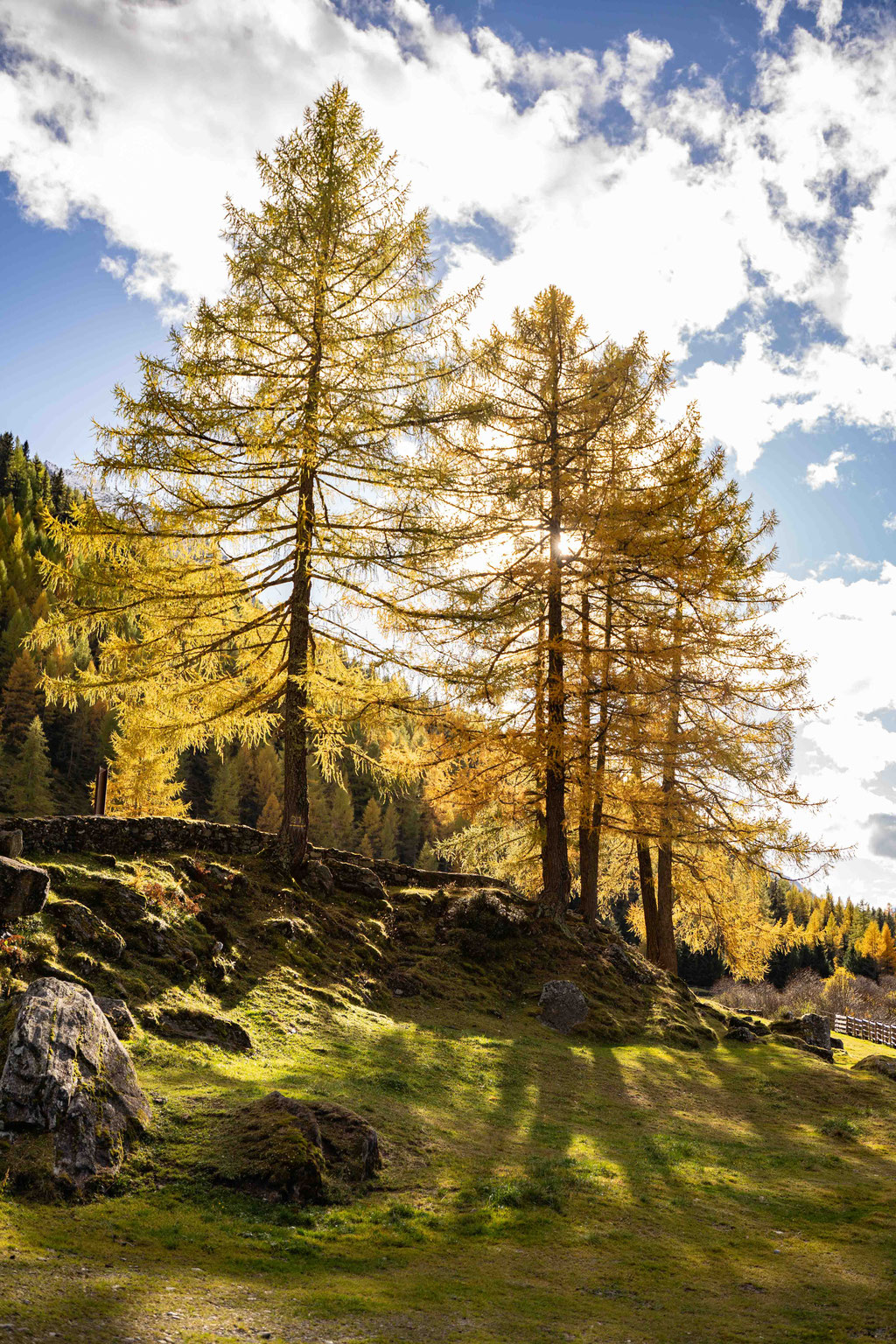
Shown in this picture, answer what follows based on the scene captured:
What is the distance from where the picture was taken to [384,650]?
39.0 feet

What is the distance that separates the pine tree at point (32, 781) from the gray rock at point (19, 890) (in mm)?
49309

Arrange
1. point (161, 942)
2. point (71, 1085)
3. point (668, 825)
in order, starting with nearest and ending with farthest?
point (71, 1085) < point (161, 942) < point (668, 825)

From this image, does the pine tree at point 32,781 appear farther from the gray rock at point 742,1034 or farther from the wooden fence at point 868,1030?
the gray rock at point 742,1034

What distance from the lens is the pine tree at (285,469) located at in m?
11.0

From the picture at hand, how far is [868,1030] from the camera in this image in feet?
82.8

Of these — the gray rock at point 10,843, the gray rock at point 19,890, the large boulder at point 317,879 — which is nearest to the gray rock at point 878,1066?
the large boulder at point 317,879

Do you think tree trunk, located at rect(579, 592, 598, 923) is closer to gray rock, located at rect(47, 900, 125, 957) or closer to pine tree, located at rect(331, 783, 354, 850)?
gray rock, located at rect(47, 900, 125, 957)

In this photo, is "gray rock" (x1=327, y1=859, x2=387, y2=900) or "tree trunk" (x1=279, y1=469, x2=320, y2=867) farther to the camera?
"gray rock" (x1=327, y1=859, x2=387, y2=900)

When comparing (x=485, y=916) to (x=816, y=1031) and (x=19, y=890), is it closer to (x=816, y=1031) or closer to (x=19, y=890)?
(x=816, y=1031)

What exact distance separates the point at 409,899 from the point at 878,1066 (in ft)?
26.9

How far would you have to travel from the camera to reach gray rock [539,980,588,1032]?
12.3 m

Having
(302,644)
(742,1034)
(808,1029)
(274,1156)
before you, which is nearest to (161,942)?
(274,1156)

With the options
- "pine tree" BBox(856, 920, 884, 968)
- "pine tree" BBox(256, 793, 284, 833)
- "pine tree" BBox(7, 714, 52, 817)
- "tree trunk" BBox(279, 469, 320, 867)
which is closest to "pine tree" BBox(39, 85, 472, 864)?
"tree trunk" BBox(279, 469, 320, 867)

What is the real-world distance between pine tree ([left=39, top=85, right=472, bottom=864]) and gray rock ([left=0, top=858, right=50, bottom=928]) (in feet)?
13.1
